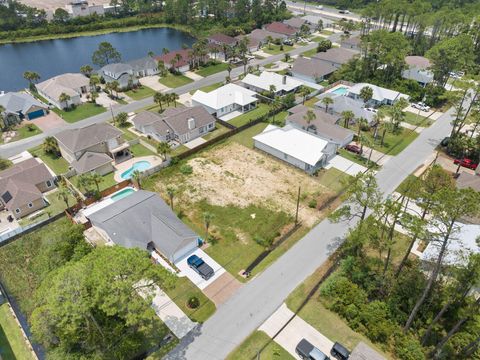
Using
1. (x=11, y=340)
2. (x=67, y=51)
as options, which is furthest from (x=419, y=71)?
(x=67, y=51)

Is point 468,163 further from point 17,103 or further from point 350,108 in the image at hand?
point 17,103

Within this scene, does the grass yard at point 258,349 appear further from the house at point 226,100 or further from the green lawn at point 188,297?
the house at point 226,100

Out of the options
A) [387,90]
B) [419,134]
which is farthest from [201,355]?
[387,90]

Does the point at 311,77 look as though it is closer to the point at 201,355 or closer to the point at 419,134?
the point at 419,134

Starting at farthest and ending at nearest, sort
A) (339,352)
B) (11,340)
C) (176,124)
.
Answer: (176,124)
(11,340)
(339,352)

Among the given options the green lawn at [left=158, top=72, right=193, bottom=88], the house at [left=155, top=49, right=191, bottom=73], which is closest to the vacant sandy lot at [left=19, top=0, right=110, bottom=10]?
the house at [left=155, top=49, right=191, bottom=73]

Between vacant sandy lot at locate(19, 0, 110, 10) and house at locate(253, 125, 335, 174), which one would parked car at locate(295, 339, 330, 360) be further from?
vacant sandy lot at locate(19, 0, 110, 10)
